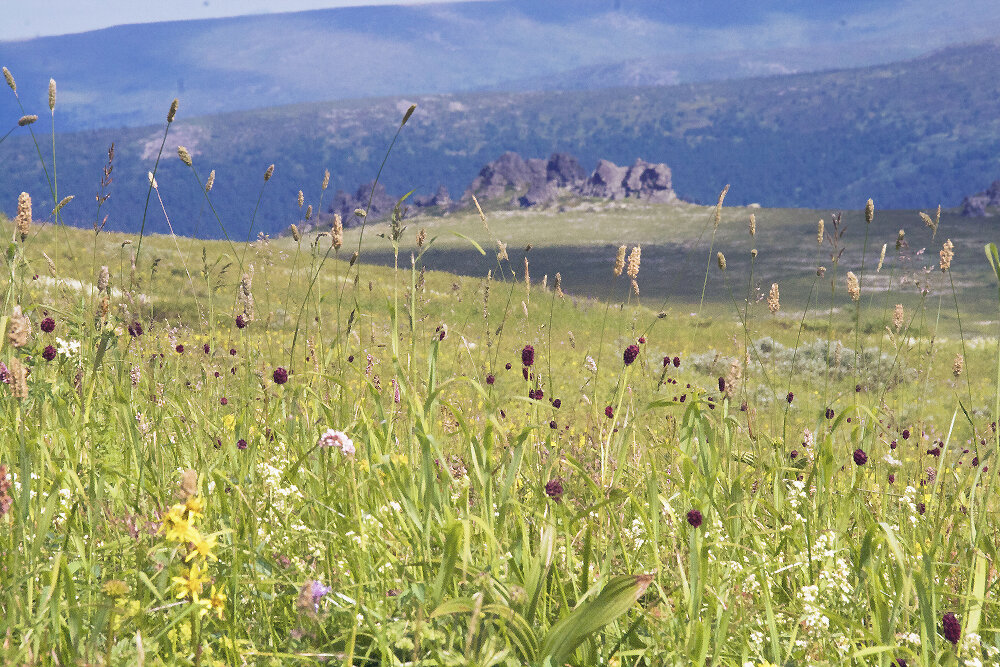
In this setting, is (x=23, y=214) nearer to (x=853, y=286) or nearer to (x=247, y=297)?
(x=247, y=297)

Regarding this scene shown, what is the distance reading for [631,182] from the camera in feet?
583

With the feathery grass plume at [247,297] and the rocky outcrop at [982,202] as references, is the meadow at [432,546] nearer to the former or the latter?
the feathery grass plume at [247,297]

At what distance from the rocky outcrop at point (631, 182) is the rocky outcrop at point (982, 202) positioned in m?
66.7

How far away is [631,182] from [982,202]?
2993 inches

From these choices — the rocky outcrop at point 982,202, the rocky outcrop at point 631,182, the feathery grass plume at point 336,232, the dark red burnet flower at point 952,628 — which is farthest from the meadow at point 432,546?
the rocky outcrop at point 631,182

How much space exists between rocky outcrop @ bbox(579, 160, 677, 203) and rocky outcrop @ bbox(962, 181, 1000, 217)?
66731 mm

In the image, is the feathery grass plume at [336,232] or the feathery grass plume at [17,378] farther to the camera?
the feathery grass plume at [336,232]

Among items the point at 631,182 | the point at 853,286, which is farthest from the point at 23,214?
the point at 631,182

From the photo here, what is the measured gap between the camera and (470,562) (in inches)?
84.8

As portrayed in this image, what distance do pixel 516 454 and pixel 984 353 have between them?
85.5 feet

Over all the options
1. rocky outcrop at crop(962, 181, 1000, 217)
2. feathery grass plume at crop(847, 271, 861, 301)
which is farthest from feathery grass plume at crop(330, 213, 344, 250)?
rocky outcrop at crop(962, 181, 1000, 217)

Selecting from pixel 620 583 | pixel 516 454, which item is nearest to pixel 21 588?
pixel 516 454

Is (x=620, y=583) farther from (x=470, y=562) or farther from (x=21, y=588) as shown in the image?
(x=21, y=588)

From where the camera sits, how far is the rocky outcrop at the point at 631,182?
17562 centimetres
